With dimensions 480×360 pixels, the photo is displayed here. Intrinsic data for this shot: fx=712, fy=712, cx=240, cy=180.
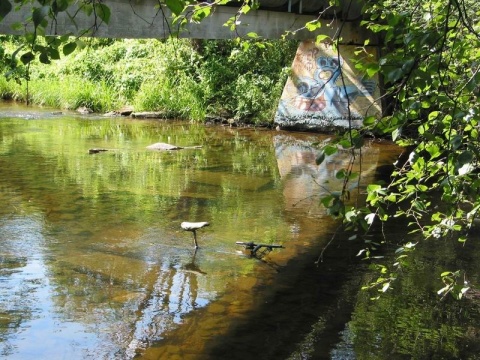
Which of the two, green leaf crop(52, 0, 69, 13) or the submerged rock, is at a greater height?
green leaf crop(52, 0, 69, 13)

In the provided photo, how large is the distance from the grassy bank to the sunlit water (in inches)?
295

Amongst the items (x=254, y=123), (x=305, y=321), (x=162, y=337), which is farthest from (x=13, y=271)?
(x=254, y=123)

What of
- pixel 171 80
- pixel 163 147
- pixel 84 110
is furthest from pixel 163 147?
pixel 84 110

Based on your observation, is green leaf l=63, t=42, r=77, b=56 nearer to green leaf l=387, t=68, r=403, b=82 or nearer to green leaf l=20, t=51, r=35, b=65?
green leaf l=20, t=51, r=35, b=65

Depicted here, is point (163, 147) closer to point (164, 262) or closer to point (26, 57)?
point (164, 262)

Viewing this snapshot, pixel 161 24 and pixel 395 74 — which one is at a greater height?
pixel 161 24


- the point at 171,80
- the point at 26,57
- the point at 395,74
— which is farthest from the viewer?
the point at 171,80

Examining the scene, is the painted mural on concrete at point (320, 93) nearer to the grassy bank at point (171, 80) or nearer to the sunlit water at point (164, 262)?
the grassy bank at point (171, 80)

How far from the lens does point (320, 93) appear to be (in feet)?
68.0

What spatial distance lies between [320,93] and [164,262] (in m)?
13.6

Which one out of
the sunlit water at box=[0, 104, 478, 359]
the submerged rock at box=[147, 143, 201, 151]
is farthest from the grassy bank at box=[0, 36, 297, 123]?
the sunlit water at box=[0, 104, 478, 359]

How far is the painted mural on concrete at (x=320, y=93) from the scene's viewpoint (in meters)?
20.2

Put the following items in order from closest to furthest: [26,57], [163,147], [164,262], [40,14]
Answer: [40,14] < [26,57] < [164,262] < [163,147]

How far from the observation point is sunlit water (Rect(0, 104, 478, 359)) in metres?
5.97
